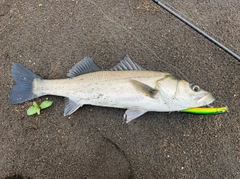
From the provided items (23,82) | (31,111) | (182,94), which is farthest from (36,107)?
(182,94)

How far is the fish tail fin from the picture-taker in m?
3.00

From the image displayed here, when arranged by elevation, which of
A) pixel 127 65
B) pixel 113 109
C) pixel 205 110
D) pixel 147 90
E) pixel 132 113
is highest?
pixel 127 65

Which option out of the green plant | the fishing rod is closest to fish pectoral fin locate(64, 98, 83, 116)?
the green plant

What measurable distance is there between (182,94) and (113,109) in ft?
2.89

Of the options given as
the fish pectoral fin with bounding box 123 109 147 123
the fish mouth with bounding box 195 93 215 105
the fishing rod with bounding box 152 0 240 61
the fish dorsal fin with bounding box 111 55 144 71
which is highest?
the fishing rod with bounding box 152 0 240 61

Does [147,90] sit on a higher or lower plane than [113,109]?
higher

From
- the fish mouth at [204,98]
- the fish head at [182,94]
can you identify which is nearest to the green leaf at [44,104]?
the fish head at [182,94]

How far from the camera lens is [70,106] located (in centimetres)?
296

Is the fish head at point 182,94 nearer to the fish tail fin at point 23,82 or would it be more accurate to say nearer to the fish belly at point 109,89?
the fish belly at point 109,89

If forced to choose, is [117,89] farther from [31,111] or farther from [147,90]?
[31,111]

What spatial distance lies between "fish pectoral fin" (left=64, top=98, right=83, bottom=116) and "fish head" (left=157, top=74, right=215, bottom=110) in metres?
1.00

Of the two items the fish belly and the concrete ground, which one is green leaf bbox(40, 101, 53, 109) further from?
the fish belly

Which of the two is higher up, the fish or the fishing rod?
the fishing rod

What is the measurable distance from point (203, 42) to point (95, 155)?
201cm
